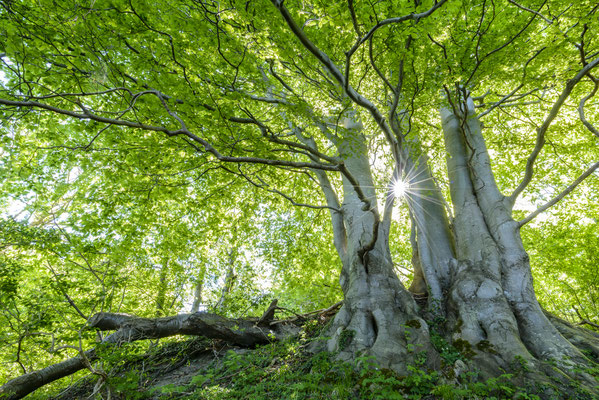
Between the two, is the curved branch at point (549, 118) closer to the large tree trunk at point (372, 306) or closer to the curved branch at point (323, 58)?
the curved branch at point (323, 58)

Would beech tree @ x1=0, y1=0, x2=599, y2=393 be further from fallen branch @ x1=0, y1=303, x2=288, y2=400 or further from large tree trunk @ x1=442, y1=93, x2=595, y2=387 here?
fallen branch @ x1=0, y1=303, x2=288, y2=400

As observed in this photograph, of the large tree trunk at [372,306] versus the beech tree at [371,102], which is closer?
the beech tree at [371,102]

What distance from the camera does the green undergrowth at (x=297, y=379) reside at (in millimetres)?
2918

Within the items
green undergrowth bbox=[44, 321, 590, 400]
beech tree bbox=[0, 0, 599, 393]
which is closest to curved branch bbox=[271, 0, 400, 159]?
beech tree bbox=[0, 0, 599, 393]

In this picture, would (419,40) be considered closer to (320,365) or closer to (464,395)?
(464,395)

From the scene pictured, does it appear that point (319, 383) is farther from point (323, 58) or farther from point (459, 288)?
point (323, 58)

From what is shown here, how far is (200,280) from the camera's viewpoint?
27.9ft

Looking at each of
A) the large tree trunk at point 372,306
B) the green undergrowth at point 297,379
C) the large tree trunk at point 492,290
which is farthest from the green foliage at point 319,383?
the large tree trunk at point 492,290

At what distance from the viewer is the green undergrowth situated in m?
2.92

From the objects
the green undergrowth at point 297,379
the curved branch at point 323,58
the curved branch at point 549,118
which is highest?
the curved branch at point 549,118

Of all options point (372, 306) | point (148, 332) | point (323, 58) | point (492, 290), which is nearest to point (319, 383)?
point (372, 306)

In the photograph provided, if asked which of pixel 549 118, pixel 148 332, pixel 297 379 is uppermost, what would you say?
pixel 549 118

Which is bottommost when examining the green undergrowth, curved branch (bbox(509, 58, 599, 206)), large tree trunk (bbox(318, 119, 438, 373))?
the green undergrowth

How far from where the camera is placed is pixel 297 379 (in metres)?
3.60
